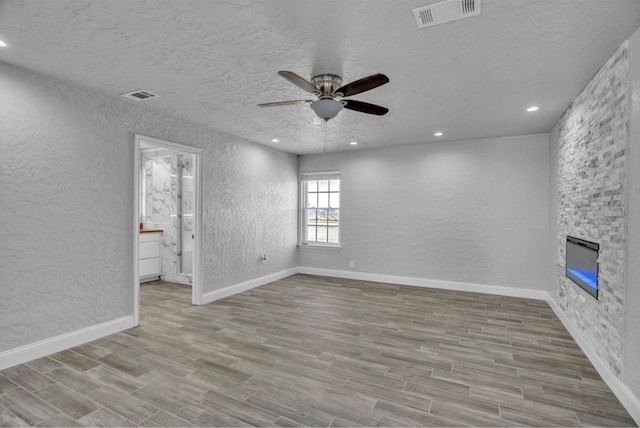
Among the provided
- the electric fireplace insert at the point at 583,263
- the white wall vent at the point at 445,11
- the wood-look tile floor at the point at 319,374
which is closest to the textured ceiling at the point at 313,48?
the white wall vent at the point at 445,11

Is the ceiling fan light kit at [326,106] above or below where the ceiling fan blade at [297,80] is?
below

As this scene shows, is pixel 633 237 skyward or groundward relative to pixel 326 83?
groundward

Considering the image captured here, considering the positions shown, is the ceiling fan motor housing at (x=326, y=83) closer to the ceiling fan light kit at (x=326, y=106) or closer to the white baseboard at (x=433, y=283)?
the ceiling fan light kit at (x=326, y=106)

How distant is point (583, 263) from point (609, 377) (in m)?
1.10

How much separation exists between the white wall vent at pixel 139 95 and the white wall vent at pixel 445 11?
274 cm

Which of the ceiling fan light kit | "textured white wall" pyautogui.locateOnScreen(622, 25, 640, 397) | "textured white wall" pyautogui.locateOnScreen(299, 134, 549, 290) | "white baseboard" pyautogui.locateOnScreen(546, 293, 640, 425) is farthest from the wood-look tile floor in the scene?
the ceiling fan light kit

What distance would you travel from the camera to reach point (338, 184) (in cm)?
679

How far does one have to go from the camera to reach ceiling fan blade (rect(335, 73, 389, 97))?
2.43m

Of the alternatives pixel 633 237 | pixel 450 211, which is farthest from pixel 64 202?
pixel 450 211

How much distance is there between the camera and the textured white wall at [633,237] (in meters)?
2.12

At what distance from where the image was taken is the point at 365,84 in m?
2.56

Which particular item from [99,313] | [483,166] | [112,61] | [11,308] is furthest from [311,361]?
[483,166]

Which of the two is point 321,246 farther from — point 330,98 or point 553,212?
point 330,98

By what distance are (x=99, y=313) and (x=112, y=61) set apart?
2.51 meters
